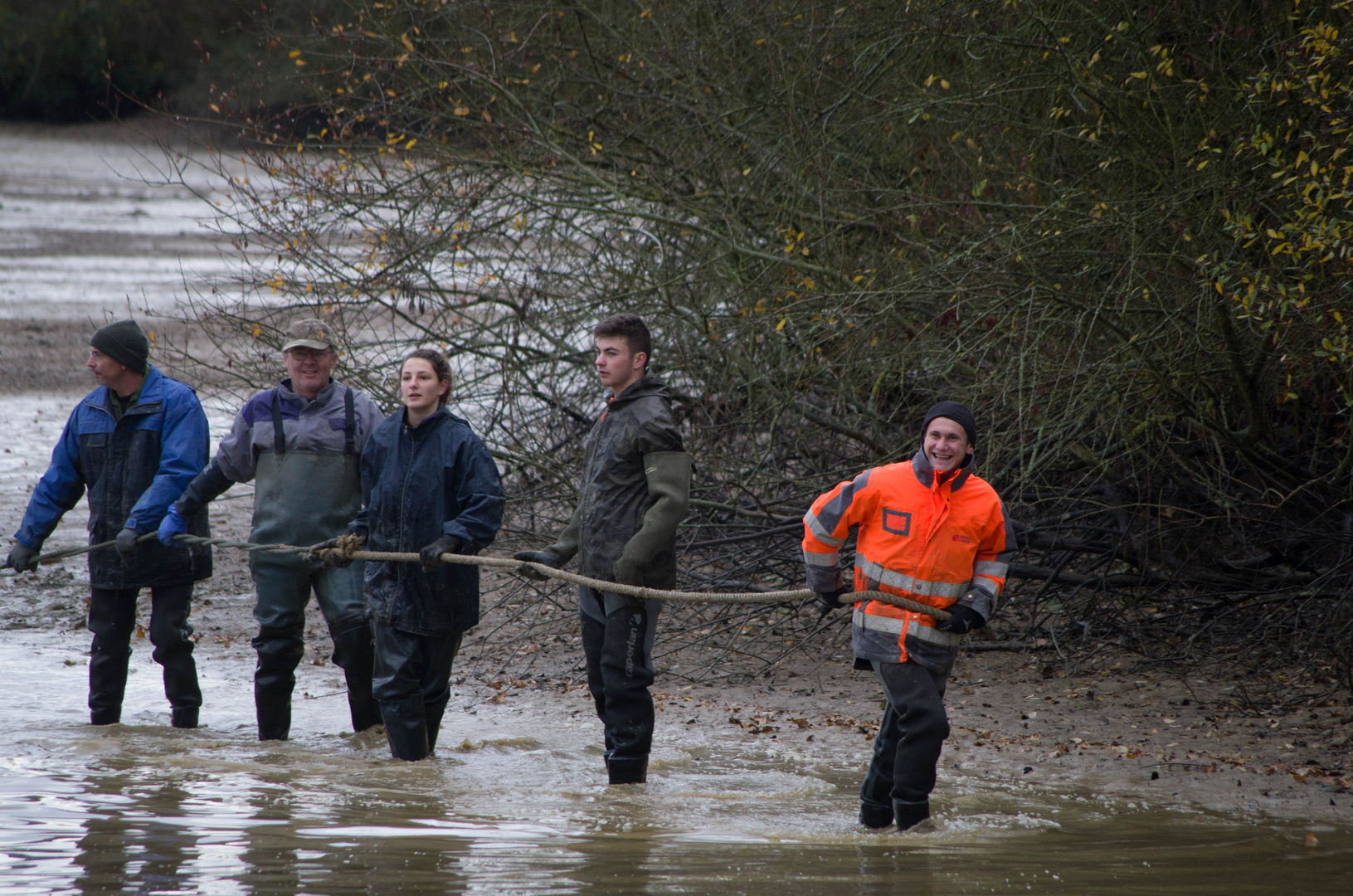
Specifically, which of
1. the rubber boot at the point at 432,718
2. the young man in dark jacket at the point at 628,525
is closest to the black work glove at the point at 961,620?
the young man in dark jacket at the point at 628,525

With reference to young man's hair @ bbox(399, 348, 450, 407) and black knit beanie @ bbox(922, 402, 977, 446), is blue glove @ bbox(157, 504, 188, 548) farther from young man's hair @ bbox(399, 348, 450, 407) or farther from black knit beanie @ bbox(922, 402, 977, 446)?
black knit beanie @ bbox(922, 402, 977, 446)

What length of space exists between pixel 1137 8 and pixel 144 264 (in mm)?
20666

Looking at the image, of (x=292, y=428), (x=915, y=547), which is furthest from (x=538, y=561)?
(x=915, y=547)

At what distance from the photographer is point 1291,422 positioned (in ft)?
23.8

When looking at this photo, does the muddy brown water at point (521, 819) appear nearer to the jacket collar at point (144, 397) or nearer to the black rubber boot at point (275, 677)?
the black rubber boot at point (275, 677)

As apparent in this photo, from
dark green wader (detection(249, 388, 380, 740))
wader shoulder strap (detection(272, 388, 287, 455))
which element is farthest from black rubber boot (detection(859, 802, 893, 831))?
wader shoulder strap (detection(272, 388, 287, 455))

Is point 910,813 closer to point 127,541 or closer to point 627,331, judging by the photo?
point 627,331

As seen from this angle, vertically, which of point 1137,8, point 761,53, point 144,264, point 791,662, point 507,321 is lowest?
point 791,662

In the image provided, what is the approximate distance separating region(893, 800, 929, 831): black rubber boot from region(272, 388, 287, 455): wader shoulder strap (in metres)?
2.85

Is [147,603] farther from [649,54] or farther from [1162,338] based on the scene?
[1162,338]

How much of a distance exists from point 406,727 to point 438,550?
31.1 inches

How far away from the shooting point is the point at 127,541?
5531 mm

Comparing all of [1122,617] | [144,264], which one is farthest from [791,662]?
[144,264]

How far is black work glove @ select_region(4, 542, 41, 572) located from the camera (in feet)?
19.1
